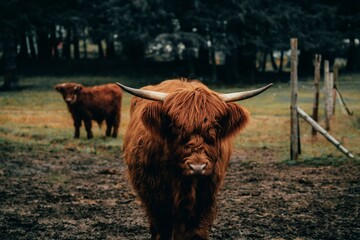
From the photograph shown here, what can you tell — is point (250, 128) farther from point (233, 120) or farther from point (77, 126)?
point (233, 120)

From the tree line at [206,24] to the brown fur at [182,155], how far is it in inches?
1146

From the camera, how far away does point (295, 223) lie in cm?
669

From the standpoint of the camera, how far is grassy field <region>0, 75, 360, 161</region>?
13.0m

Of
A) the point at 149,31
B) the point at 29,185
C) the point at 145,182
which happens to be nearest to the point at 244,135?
the point at 29,185

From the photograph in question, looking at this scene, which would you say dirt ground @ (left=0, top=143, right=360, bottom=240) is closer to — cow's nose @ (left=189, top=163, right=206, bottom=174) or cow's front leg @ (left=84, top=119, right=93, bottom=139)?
cow's nose @ (left=189, top=163, right=206, bottom=174)

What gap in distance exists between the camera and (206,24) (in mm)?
35250

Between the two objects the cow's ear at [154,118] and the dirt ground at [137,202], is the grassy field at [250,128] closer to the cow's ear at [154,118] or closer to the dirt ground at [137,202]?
the dirt ground at [137,202]

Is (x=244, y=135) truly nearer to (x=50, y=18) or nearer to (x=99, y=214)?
(x=99, y=214)

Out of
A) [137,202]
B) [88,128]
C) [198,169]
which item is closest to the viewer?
[198,169]

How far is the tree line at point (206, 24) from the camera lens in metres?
34.8

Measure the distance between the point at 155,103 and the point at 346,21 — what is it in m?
37.2

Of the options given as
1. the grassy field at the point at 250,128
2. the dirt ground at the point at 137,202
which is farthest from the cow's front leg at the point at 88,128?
the dirt ground at the point at 137,202

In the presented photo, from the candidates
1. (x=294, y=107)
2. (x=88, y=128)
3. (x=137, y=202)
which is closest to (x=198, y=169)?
(x=137, y=202)

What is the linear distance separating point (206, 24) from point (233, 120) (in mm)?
30902
